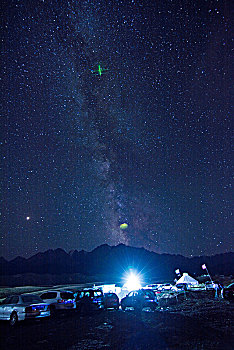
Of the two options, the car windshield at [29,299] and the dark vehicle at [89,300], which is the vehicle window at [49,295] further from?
the car windshield at [29,299]

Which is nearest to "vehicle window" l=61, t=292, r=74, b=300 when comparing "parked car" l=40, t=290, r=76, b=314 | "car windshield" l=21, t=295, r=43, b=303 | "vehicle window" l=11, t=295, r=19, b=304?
"parked car" l=40, t=290, r=76, b=314

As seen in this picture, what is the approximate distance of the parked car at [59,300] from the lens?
18828 mm

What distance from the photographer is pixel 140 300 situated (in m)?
20.3

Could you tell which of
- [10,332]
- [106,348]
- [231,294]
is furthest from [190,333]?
[231,294]

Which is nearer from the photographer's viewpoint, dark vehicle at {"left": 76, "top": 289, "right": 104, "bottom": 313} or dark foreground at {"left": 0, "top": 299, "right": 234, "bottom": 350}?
dark foreground at {"left": 0, "top": 299, "right": 234, "bottom": 350}

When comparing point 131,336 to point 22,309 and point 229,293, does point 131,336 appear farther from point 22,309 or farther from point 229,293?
point 229,293

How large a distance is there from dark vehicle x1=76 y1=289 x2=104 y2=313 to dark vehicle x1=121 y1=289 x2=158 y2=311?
1.66 metres

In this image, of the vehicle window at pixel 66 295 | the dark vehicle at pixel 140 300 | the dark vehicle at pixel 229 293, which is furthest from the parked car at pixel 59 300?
the dark vehicle at pixel 229 293

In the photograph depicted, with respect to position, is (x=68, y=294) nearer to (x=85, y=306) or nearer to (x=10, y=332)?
(x=85, y=306)

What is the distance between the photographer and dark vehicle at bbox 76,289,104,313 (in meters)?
19.6

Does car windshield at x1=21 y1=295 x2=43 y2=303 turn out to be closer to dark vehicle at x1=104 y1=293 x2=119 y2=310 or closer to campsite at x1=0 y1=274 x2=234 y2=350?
campsite at x1=0 y1=274 x2=234 y2=350

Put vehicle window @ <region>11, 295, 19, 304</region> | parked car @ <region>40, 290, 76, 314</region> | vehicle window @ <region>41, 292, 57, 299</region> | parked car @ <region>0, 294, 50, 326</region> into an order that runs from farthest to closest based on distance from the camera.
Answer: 1. vehicle window @ <region>41, 292, 57, 299</region>
2. parked car @ <region>40, 290, 76, 314</region>
3. vehicle window @ <region>11, 295, 19, 304</region>
4. parked car @ <region>0, 294, 50, 326</region>

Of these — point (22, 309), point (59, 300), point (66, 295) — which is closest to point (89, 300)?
point (66, 295)

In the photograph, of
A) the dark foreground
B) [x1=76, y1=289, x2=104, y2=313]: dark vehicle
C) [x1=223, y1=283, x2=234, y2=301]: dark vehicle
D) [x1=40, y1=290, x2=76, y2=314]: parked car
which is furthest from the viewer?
[x1=223, y1=283, x2=234, y2=301]: dark vehicle
